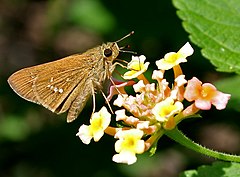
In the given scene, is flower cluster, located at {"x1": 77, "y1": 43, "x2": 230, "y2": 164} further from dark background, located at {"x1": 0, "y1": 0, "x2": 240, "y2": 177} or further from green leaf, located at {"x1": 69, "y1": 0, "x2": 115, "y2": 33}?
green leaf, located at {"x1": 69, "y1": 0, "x2": 115, "y2": 33}

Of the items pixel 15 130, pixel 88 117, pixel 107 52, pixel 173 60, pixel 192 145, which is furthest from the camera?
pixel 15 130

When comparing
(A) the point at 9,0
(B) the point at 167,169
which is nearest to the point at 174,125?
(B) the point at 167,169

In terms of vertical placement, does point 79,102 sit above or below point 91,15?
above

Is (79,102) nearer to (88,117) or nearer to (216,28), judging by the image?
(216,28)

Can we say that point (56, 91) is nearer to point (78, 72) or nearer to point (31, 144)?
point (78, 72)

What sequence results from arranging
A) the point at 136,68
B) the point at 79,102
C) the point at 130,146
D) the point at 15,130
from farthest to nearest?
the point at 15,130 < the point at 79,102 < the point at 136,68 < the point at 130,146

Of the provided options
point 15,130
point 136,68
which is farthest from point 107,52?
point 15,130

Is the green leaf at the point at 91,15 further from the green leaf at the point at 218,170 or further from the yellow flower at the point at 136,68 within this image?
the green leaf at the point at 218,170
